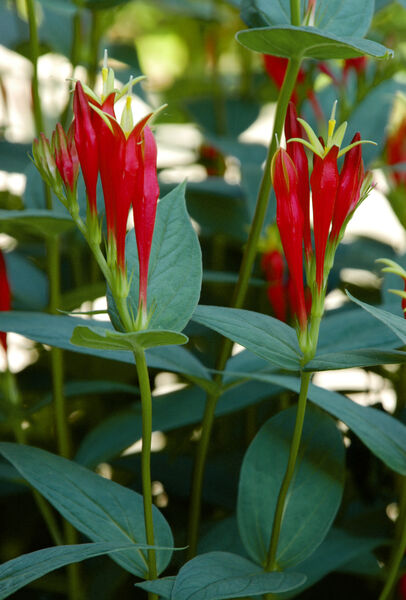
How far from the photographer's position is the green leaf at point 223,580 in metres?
0.29

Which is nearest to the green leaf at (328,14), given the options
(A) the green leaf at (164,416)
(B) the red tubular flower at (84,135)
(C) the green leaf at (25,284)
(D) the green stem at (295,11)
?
(D) the green stem at (295,11)

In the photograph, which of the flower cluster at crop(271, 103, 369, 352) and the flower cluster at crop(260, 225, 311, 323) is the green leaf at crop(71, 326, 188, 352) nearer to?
the flower cluster at crop(271, 103, 369, 352)

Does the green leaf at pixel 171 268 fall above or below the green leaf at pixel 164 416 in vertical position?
above

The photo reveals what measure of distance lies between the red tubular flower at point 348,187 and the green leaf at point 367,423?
0.27ft

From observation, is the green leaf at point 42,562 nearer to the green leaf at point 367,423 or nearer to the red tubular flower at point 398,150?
the green leaf at point 367,423

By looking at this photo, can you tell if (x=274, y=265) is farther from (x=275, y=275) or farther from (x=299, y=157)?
(x=299, y=157)

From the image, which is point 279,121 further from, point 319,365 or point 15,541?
point 15,541

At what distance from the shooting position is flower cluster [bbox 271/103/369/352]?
0.31 meters

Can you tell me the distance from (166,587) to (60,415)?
0.17 meters

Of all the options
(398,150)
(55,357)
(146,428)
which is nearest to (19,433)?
(55,357)

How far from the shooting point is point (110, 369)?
66cm

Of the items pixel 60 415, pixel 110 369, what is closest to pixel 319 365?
pixel 60 415

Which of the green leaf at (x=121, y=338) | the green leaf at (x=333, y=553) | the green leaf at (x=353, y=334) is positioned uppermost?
the green leaf at (x=121, y=338)

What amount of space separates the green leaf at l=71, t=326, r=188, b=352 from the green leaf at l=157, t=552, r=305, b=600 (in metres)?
0.10
